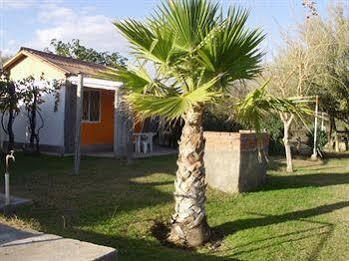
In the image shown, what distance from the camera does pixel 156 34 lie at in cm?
670

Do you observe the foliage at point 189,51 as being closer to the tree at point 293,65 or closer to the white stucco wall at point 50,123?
the tree at point 293,65

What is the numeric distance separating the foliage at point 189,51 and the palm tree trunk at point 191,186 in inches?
16.4

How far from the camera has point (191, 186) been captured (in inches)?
285

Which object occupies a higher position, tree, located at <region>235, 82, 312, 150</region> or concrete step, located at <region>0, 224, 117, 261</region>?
tree, located at <region>235, 82, 312, 150</region>

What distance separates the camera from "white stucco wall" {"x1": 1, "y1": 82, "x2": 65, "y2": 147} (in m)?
17.6

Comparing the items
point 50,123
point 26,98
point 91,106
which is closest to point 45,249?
point 26,98

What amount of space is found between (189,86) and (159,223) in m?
2.42

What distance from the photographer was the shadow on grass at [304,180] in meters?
12.4

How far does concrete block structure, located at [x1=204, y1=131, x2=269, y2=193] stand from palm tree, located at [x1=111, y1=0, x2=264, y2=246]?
3.88 meters

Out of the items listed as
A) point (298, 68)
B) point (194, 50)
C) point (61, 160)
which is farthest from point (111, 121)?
point (194, 50)

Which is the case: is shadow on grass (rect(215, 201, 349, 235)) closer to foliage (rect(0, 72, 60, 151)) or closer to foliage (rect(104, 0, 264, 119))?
foliage (rect(104, 0, 264, 119))

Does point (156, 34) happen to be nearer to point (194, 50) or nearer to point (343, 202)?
point (194, 50)

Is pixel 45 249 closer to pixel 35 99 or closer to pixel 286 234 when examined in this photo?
pixel 286 234

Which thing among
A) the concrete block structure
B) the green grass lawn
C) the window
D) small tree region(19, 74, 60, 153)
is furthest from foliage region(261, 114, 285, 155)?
the concrete block structure
